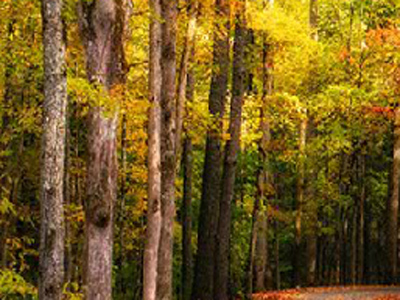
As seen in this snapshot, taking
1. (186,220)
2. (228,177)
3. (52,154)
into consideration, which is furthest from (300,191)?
(52,154)

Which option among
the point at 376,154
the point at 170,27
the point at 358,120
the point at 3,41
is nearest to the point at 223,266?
the point at 170,27

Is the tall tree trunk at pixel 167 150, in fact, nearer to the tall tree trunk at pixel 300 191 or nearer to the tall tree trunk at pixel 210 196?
the tall tree trunk at pixel 210 196

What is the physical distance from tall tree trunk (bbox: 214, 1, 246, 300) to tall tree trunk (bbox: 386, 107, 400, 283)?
11544mm

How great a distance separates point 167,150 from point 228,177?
19.8 feet

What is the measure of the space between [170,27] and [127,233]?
1231 cm

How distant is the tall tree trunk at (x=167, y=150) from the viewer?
1398 cm

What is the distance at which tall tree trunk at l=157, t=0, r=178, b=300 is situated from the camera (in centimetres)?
1398

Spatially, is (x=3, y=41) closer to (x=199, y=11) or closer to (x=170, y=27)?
(x=170, y=27)

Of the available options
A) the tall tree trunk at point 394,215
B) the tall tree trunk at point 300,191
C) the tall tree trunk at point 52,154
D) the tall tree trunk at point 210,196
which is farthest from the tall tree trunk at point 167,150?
the tall tree trunk at point 394,215

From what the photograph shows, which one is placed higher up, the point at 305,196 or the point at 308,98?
the point at 308,98

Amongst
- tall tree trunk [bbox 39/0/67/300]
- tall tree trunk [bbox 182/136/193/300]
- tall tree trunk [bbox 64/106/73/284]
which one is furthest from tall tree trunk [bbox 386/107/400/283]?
tall tree trunk [bbox 39/0/67/300]

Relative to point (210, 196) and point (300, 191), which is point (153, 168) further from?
point (300, 191)

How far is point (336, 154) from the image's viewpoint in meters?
35.2

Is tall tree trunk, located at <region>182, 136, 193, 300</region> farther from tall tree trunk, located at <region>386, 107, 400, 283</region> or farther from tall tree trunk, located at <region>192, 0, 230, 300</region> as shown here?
tall tree trunk, located at <region>386, 107, 400, 283</region>
